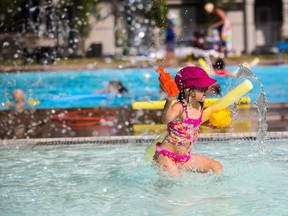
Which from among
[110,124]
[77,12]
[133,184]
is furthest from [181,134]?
[77,12]

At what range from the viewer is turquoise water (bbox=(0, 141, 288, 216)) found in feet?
17.1

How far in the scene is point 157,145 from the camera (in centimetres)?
606

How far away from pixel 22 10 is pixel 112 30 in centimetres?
591

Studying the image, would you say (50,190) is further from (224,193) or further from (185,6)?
(185,6)

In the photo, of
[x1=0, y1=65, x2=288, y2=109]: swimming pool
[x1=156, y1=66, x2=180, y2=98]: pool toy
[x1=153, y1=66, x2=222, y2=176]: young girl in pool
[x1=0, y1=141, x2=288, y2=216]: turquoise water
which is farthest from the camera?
[x1=0, y1=65, x2=288, y2=109]: swimming pool

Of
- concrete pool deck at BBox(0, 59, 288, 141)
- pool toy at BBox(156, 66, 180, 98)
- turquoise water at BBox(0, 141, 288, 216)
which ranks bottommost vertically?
concrete pool deck at BBox(0, 59, 288, 141)

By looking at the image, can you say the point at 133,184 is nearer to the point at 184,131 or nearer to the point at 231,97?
the point at 184,131

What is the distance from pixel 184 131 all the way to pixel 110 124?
374cm

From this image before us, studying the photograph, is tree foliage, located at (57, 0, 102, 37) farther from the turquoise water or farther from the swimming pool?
the turquoise water

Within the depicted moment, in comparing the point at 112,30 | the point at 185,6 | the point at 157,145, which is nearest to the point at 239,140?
the point at 157,145

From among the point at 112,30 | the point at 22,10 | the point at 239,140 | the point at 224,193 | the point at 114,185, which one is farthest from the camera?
the point at 112,30

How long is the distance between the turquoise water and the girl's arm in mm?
579

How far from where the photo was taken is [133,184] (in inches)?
237

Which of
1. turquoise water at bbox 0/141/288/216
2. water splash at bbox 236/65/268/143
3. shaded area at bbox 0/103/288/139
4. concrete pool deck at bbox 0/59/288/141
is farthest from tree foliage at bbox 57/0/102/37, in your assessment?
water splash at bbox 236/65/268/143
